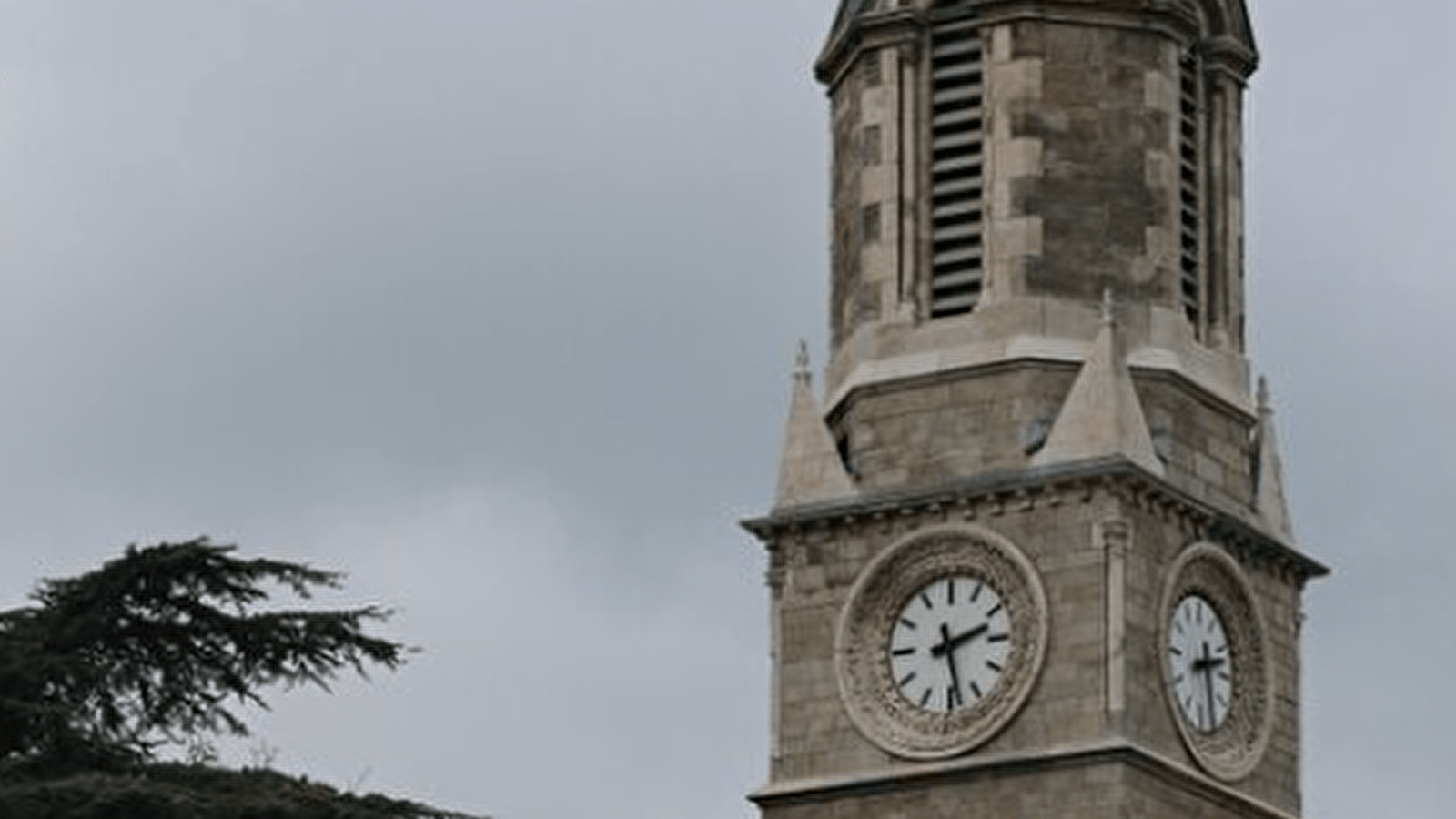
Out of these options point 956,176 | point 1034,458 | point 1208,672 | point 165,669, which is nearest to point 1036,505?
point 1034,458

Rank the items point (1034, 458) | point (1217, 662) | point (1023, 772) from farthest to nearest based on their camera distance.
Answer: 1. point (1217, 662)
2. point (1034, 458)
3. point (1023, 772)

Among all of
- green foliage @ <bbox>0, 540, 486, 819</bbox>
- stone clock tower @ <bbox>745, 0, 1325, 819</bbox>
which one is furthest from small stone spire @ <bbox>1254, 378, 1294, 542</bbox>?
green foliage @ <bbox>0, 540, 486, 819</bbox>

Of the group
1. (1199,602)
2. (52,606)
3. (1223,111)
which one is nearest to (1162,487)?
(1199,602)

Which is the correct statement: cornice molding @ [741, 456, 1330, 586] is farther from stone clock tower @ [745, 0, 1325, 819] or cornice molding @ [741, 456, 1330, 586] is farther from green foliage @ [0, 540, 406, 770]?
green foliage @ [0, 540, 406, 770]

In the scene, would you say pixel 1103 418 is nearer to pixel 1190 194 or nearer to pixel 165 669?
pixel 1190 194

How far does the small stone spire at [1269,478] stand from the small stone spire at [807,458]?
465 centimetres

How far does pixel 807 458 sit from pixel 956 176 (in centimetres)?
349

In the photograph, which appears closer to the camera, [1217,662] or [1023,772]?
[1023,772]

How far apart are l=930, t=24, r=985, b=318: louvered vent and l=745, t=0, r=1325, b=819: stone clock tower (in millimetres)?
36

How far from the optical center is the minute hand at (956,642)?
2256 inches

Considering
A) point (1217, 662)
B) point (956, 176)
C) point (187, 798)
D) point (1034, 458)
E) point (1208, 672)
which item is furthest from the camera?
point (956, 176)

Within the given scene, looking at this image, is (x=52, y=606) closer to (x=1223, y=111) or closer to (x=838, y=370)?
(x=838, y=370)

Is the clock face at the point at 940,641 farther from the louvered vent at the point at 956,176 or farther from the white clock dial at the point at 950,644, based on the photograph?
the louvered vent at the point at 956,176

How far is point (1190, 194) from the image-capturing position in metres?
60.0
